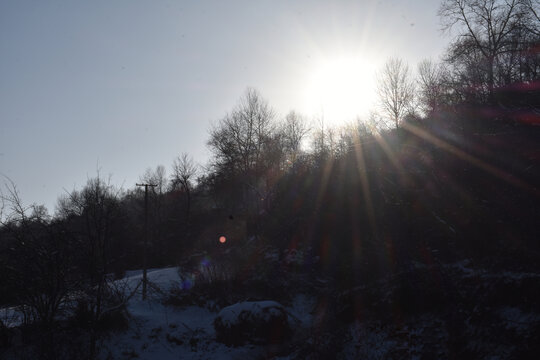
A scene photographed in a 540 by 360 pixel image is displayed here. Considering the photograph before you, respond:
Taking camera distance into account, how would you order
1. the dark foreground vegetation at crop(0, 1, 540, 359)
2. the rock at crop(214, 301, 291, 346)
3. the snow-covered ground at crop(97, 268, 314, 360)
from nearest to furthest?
the dark foreground vegetation at crop(0, 1, 540, 359) < the snow-covered ground at crop(97, 268, 314, 360) < the rock at crop(214, 301, 291, 346)

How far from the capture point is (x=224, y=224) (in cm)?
3634

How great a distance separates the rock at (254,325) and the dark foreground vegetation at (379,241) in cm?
47

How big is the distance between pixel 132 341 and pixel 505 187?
656 inches

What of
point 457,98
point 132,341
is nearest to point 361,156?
point 457,98

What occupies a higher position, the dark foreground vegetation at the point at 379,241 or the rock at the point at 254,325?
the dark foreground vegetation at the point at 379,241

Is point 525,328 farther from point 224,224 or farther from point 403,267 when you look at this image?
point 224,224

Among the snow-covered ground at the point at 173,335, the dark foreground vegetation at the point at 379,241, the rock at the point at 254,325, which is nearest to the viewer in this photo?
the dark foreground vegetation at the point at 379,241

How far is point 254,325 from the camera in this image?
14172 millimetres

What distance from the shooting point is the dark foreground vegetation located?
9.56 meters

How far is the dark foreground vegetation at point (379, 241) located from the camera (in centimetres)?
956

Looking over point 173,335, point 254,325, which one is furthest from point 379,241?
point 173,335

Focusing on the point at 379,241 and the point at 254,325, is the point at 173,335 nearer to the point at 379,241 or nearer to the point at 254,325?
the point at 254,325

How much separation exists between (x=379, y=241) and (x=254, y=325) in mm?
7265

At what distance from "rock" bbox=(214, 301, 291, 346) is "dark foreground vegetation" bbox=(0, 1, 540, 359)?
0.47 metres
